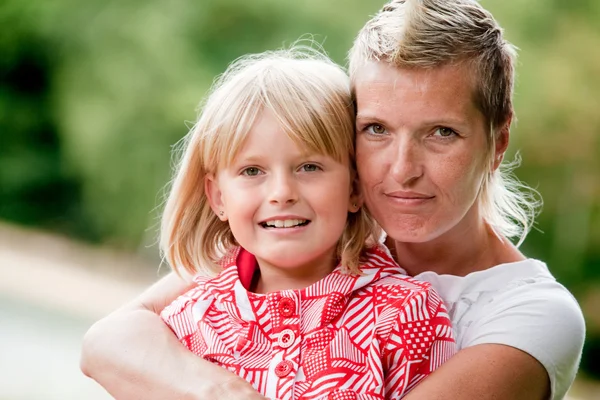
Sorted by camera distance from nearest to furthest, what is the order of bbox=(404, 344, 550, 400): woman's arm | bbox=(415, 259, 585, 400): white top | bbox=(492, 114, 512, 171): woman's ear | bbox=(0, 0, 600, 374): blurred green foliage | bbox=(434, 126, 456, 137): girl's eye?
bbox=(404, 344, 550, 400): woman's arm → bbox=(415, 259, 585, 400): white top → bbox=(434, 126, 456, 137): girl's eye → bbox=(492, 114, 512, 171): woman's ear → bbox=(0, 0, 600, 374): blurred green foliage

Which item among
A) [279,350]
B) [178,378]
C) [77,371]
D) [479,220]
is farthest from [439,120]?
[77,371]

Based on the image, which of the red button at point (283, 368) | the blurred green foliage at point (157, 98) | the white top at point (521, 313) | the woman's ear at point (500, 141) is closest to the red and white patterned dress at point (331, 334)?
the red button at point (283, 368)

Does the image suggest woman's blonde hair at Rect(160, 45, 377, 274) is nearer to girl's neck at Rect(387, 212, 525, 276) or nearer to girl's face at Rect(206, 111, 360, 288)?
girl's face at Rect(206, 111, 360, 288)

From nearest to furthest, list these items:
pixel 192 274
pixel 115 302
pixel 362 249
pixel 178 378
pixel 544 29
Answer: pixel 178 378
pixel 362 249
pixel 192 274
pixel 544 29
pixel 115 302

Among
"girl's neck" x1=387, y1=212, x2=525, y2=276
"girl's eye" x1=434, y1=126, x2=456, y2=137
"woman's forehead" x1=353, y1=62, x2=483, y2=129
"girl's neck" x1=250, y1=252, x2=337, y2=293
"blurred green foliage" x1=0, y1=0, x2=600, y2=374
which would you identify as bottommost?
"blurred green foliage" x1=0, y1=0, x2=600, y2=374

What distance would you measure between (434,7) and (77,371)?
6037 millimetres

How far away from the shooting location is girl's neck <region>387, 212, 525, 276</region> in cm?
200

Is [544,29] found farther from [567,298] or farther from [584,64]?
[567,298]

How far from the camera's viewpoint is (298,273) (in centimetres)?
Result: 187

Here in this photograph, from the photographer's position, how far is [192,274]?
2068 millimetres

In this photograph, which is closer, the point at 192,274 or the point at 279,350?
the point at 279,350

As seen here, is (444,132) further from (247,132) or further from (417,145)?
(247,132)

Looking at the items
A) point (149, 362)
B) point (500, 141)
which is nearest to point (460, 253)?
point (500, 141)

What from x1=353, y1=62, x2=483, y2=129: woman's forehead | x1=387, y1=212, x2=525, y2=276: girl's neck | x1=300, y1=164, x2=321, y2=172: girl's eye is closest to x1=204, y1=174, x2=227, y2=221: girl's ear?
x1=300, y1=164, x2=321, y2=172: girl's eye
